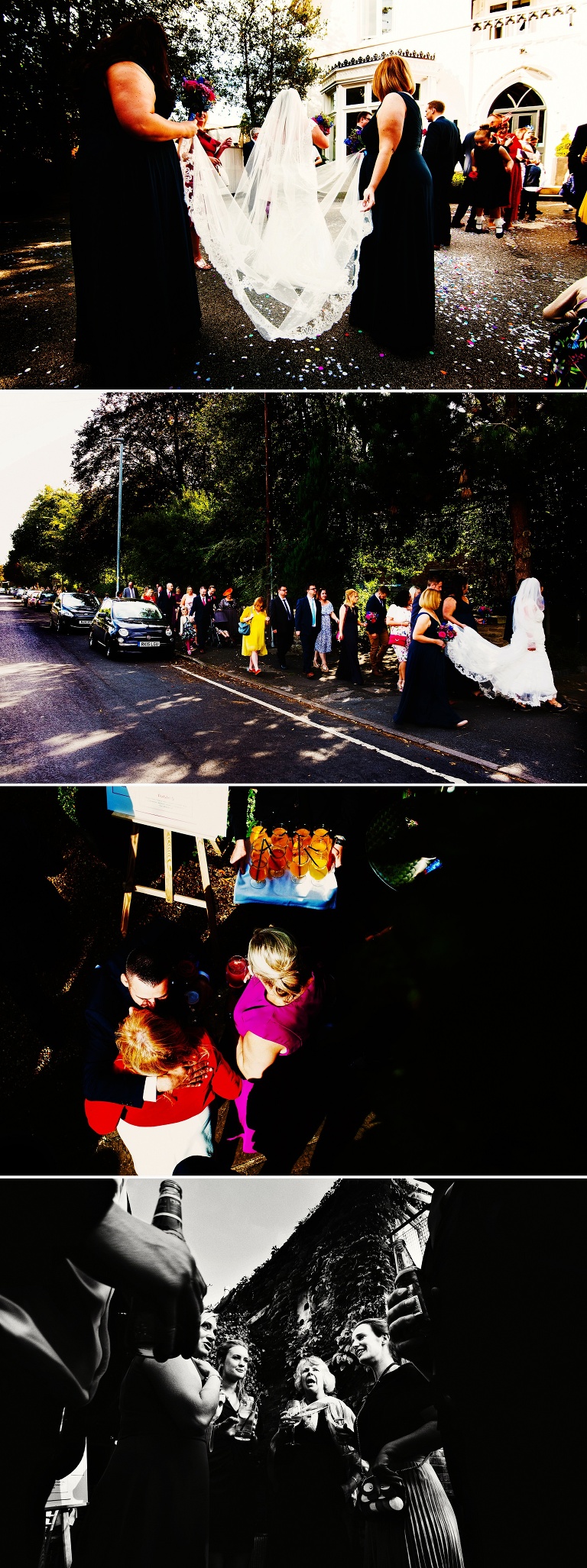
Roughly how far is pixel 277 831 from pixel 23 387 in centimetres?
149

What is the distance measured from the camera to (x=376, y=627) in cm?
→ 260

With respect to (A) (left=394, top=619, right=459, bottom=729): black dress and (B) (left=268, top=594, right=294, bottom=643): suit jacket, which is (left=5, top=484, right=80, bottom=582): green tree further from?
(A) (left=394, top=619, right=459, bottom=729): black dress

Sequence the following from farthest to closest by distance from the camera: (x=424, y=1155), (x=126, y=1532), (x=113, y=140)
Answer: (x=424, y=1155) → (x=126, y=1532) → (x=113, y=140)

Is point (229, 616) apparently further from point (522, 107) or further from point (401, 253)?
point (522, 107)

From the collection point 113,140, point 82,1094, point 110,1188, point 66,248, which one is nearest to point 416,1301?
point 110,1188

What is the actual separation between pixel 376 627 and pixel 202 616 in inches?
20.1

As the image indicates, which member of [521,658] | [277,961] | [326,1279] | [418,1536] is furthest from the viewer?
[326,1279]

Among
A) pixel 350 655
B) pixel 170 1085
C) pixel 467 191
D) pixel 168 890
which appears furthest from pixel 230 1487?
pixel 467 191

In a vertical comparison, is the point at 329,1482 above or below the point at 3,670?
below

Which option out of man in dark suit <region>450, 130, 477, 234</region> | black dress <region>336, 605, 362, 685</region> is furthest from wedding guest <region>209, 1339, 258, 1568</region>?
man in dark suit <region>450, 130, 477, 234</region>

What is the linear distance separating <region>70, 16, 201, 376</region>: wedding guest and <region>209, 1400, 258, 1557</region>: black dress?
326 cm

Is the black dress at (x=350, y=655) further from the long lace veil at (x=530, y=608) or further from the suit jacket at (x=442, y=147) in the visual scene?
the suit jacket at (x=442, y=147)

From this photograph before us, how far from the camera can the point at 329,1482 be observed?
2822mm

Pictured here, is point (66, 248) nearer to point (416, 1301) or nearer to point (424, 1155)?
point (424, 1155)
